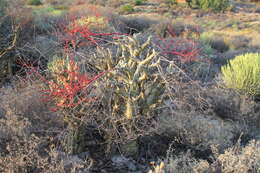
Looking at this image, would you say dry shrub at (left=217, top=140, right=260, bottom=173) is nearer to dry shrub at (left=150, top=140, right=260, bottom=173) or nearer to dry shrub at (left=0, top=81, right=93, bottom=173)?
dry shrub at (left=150, top=140, right=260, bottom=173)

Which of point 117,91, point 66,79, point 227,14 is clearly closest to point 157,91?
point 117,91

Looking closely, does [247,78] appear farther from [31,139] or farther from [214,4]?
[214,4]

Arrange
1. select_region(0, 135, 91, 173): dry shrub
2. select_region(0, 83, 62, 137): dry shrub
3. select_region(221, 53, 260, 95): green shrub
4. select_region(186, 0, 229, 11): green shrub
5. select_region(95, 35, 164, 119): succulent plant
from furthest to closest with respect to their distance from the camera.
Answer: select_region(186, 0, 229, 11): green shrub, select_region(221, 53, 260, 95): green shrub, select_region(0, 83, 62, 137): dry shrub, select_region(95, 35, 164, 119): succulent plant, select_region(0, 135, 91, 173): dry shrub

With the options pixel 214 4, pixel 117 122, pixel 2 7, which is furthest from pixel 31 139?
pixel 214 4

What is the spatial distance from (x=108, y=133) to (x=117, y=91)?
22.4 inches

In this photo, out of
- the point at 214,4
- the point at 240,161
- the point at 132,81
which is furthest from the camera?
the point at 214,4

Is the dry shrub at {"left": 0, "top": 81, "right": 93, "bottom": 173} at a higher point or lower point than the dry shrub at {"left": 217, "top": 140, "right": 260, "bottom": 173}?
higher

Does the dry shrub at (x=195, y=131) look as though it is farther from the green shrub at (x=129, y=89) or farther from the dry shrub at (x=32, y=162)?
the dry shrub at (x=32, y=162)

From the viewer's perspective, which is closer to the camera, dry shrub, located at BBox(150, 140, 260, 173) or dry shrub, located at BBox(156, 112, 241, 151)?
dry shrub, located at BBox(150, 140, 260, 173)

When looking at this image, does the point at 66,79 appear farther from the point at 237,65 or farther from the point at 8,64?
the point at 237,65

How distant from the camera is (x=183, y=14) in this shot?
26.5 m

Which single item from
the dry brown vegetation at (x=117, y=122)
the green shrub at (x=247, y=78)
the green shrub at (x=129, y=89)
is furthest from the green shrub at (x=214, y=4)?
the green shrub at (x=129, y=89)

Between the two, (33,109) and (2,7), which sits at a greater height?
(2,7)

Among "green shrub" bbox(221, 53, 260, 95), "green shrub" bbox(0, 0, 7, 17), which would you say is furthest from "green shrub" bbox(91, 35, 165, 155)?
"green shrub" bbox(0, 0, 7, 17)
